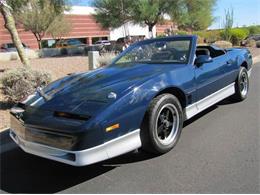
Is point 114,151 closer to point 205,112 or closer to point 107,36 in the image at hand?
point 205,112

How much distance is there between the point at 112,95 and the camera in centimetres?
374

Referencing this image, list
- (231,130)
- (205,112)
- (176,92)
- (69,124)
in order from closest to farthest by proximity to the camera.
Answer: (69,124) → (176,92) → (231,130) → (205,112)

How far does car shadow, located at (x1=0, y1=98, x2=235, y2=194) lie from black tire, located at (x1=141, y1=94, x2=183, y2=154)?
0.66ft

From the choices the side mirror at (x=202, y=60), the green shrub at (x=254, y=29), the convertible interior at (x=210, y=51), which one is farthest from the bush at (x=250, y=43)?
the green shrub at (x=254, y=29)

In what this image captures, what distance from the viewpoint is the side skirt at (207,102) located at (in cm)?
475

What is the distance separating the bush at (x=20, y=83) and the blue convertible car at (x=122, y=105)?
2229mm

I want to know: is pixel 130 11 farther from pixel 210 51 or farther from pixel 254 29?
pixel 254 29

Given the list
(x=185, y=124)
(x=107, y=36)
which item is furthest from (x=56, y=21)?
(x=185, y=124)

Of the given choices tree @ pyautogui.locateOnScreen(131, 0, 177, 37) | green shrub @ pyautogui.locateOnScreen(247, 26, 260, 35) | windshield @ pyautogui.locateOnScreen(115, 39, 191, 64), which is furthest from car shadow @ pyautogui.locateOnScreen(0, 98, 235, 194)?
green shrub @ pyautogui.locateOnScreen(247, 26, 260, 35)

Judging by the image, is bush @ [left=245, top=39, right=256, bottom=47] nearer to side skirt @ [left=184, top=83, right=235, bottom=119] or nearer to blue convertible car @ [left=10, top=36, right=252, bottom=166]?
side skirt @ [left=184, top=83, right=235, bottom=119]

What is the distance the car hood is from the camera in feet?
12.1

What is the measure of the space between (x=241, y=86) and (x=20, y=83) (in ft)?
14.0

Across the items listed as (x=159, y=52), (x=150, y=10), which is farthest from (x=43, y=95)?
(x=150, y=10)

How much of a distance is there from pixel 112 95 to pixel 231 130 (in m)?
2.12
